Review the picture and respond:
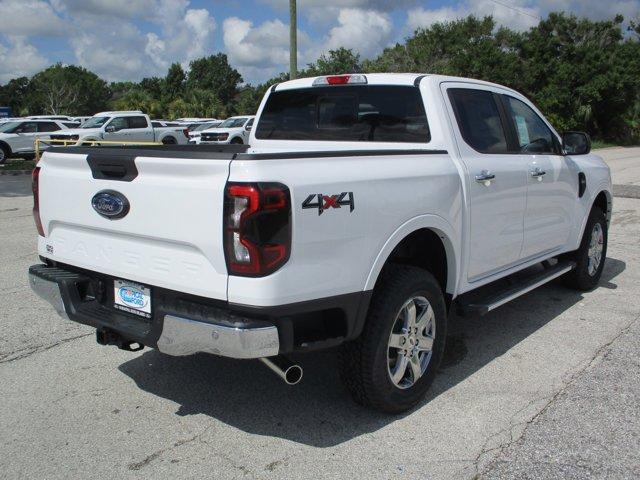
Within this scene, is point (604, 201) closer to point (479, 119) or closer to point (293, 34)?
point (479, 119)

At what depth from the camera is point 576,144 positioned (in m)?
5.39

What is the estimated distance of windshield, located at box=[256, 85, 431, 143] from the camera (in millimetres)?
4242

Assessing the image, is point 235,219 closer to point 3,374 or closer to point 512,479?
point 512,479

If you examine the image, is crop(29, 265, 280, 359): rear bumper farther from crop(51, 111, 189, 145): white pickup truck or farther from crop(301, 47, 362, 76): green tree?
crop(301, 47, 362, 76): green tree

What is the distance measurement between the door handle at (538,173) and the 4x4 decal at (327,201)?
224cm

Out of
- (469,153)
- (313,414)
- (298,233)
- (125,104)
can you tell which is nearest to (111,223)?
(298,233)

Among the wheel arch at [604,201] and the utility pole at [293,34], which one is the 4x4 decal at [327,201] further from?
the utility pole at [293,34]

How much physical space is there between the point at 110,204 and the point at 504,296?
8.92ft

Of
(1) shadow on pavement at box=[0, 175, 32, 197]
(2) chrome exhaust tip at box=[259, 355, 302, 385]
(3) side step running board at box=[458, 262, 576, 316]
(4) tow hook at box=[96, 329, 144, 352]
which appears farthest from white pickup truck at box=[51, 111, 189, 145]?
(2) chrome exhaust tip at box=[259, 355, 302, 385]

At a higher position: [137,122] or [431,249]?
[137,122]

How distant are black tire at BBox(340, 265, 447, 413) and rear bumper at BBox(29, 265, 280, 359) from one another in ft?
2.10

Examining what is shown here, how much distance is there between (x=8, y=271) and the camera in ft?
21.9

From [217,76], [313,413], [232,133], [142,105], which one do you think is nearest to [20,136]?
[232,133]

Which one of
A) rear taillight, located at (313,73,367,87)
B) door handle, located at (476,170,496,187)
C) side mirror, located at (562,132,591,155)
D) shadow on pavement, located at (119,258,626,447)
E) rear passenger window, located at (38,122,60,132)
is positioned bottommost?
shadow on pavement, located at (119,258,626,447)
